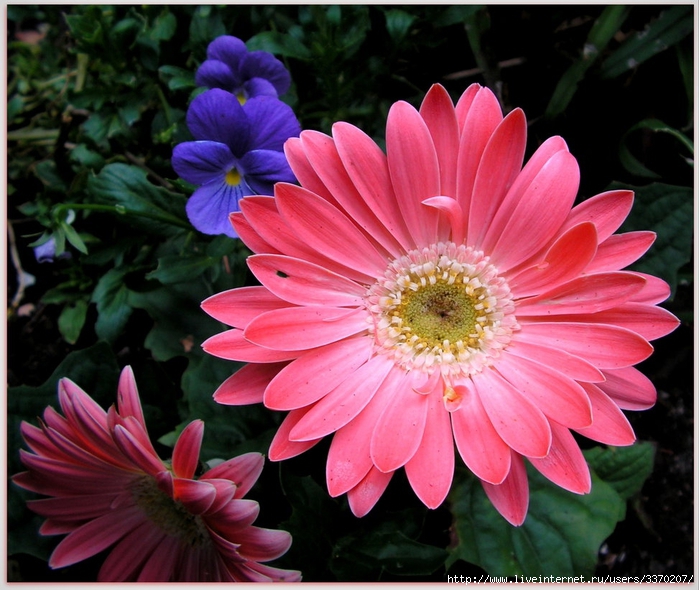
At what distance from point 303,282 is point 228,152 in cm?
20

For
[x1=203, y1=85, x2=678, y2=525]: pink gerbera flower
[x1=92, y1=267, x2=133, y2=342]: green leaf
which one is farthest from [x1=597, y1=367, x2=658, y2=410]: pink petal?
[x1=92, y1=267, x2=133, y2=342]: green leaf

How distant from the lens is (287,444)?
743 millimetres

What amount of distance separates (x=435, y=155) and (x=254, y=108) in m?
0.24

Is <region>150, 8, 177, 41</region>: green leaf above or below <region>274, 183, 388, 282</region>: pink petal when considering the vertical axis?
above

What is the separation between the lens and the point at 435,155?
0.75 m

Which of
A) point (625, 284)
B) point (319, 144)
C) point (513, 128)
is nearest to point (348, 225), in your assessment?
point (319, 144)

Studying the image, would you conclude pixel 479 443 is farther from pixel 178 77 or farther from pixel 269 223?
pixel 178 77

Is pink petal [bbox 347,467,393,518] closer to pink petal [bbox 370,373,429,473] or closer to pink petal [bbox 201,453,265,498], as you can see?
pink petal [bbox 370,373,429,473]

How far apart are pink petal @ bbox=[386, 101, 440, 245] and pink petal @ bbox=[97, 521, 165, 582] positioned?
591 mm

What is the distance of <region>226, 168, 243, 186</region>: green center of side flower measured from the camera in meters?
0.86

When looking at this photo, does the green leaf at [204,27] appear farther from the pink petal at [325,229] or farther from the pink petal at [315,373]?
the pink petal at [315,373]

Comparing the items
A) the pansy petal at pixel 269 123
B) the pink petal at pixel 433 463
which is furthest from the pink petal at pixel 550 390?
the pansy petal at pixel 269 123

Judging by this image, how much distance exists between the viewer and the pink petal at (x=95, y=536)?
2.82 feet

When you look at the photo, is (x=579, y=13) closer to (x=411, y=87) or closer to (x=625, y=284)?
(x=411, y=87)
